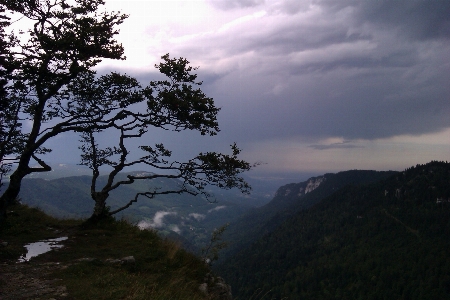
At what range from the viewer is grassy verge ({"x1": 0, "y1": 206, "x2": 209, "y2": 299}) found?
310 inches

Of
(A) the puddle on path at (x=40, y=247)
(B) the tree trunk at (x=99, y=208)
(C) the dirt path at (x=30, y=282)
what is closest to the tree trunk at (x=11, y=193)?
(A) the puddle on path at (x=40, y=247)

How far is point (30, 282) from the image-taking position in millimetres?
7746

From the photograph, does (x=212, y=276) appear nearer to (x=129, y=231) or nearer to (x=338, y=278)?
(x=129, y=231)

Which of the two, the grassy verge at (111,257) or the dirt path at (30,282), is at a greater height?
the dirt path at (30,282)

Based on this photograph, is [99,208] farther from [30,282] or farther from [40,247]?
[30,282]

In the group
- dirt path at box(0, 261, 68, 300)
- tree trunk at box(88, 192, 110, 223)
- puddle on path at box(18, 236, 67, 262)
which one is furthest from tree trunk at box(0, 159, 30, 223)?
dirt path at box(0, 261, 68, 300)

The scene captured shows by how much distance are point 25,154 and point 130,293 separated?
9920mm

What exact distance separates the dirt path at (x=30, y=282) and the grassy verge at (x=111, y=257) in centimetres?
26

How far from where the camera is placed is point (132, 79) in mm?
15492

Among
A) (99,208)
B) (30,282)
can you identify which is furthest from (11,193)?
(30,282)

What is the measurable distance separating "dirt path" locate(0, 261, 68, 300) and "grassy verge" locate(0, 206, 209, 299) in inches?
10.4

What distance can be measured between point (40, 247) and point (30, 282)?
429 cm

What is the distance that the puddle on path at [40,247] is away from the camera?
33.2ft

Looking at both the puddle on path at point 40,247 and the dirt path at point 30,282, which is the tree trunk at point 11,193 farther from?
the dirt path at point 30,282
